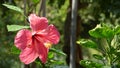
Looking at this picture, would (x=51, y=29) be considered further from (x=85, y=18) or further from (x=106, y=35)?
(x=85, y=18)

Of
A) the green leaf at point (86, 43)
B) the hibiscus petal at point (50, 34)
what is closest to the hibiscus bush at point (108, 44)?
the green leaf at point (86, 43)

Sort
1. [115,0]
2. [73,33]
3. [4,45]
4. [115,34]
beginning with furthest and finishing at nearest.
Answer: [4,45], [115,0], [73,33], [115,34]

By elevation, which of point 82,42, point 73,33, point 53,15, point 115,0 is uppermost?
point 82,42

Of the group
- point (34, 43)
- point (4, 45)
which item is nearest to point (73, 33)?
point (34, 43)

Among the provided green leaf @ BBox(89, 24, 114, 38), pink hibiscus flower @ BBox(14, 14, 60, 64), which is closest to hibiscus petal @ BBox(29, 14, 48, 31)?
pink hibiscus flower @ BBox(14, 14, 60, 64)

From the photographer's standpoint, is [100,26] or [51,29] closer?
[51,29]

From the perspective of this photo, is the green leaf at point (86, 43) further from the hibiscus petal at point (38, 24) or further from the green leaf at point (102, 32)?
the hibiscus petal at point (38, 24)

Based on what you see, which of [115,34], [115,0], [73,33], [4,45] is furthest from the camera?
[4,45]

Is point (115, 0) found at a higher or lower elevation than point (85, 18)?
higher

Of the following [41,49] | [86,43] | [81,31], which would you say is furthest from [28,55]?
[81,31]
